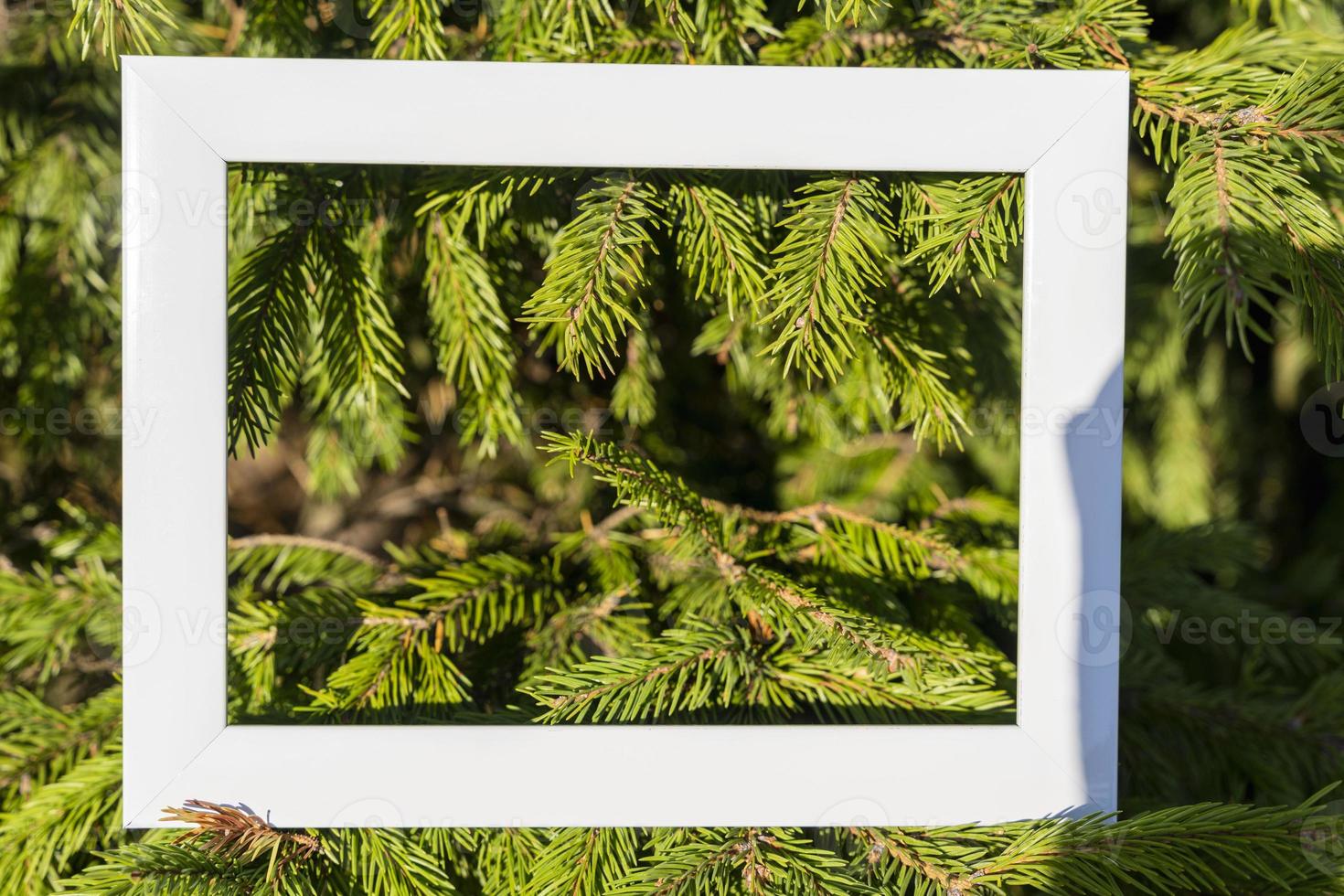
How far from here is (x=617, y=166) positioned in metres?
0.43

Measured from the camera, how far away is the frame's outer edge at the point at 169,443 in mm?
422

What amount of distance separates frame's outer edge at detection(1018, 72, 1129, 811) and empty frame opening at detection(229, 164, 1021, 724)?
33mm

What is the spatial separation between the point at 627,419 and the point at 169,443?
35 centimetres

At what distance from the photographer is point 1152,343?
945mm

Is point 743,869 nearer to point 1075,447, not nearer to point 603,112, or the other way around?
point 1075,447

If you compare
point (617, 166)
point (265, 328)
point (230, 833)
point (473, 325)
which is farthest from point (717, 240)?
point (230, 833)

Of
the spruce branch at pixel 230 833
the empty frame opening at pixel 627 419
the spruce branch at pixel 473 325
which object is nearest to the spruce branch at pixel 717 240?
the empty frame opening at pixel 627 419

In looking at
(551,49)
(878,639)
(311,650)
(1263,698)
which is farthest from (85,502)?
(1263,698)

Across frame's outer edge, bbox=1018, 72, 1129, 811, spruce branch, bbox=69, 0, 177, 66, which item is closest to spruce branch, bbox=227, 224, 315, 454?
spruce branch, bbox=69, 0, 177, 66

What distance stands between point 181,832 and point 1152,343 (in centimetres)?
108

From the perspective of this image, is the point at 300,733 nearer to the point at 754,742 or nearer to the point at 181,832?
the point at 181,832

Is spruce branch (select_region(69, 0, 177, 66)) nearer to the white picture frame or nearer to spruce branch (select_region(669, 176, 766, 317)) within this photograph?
the white picture frame

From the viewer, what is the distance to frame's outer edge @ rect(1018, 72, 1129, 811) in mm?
434

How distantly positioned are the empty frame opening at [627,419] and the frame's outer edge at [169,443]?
40mm
